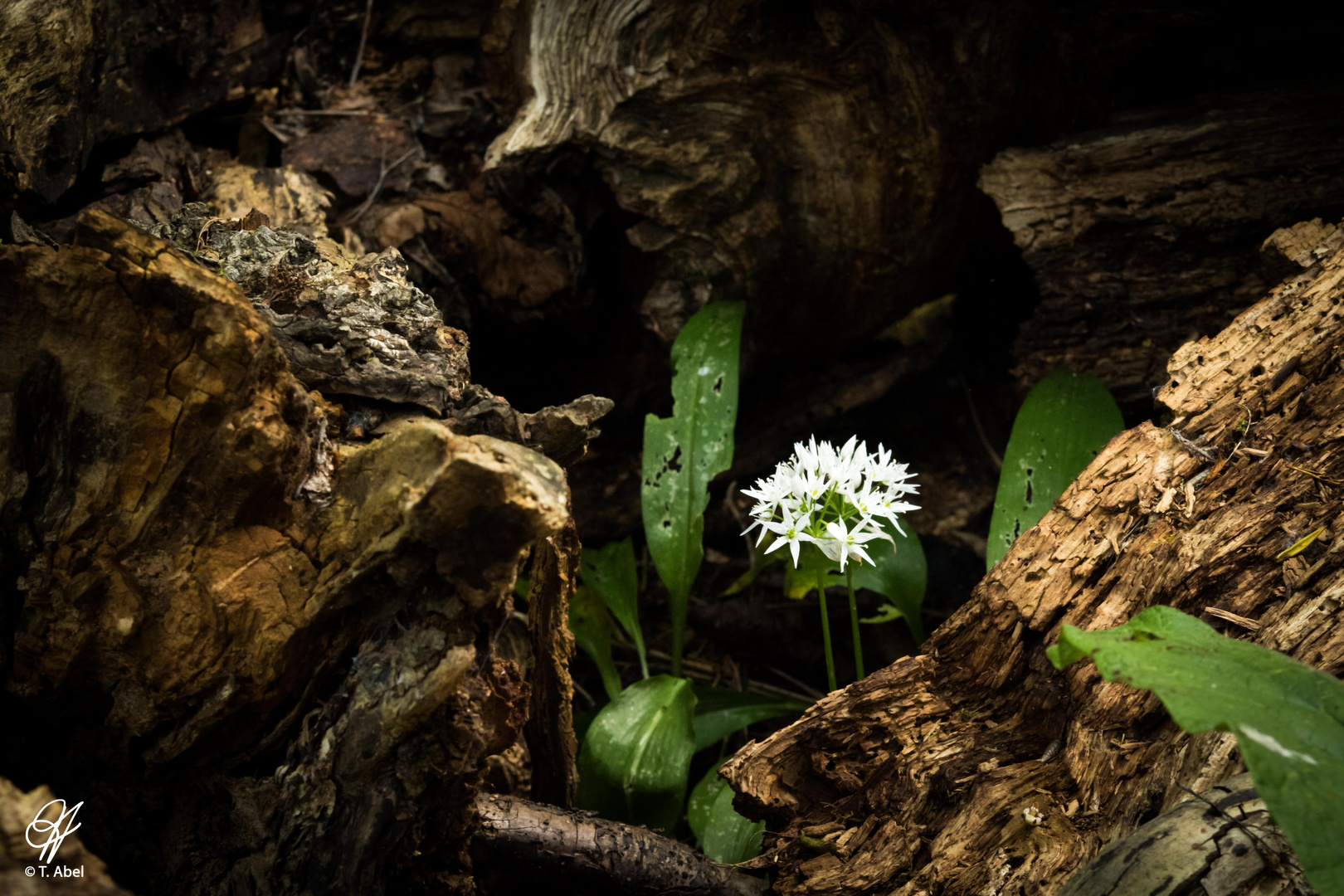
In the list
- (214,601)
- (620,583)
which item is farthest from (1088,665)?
(214,601)

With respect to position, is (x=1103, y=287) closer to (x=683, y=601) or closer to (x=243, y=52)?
(x=683, y=601)

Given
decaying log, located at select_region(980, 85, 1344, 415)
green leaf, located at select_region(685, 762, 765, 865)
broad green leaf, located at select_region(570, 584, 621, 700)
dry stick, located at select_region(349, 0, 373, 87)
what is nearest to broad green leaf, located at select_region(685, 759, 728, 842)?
green leaf, located at select_region(685, 762, 765, 865)

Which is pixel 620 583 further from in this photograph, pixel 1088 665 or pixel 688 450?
pixel 1088 665

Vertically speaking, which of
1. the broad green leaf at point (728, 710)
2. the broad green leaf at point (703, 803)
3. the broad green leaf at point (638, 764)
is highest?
the broad green leaf at point (638, 764)

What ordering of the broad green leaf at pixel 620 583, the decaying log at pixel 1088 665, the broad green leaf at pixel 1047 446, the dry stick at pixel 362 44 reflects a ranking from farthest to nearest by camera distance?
the dry stick at pixel 362 44 < the broad green leaf at pixel 620 583 < the broad green leaf at pixel 1047 446 < the decaying log at pixel 1088 665

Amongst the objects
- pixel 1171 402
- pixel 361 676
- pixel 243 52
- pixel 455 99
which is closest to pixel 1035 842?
pixel 1171 402

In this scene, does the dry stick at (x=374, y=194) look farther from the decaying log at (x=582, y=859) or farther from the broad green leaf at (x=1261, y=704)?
the broad green leaf at (x=1261, y=704)
